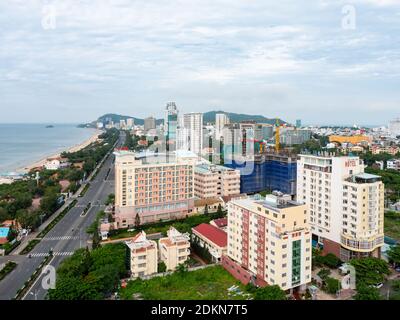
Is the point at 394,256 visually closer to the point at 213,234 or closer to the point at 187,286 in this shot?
the point at 213,234

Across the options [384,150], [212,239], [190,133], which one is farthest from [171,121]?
[212,239]

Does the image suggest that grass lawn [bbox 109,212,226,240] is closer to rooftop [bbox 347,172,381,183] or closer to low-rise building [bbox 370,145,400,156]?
rooftop [bbox 347,172,381,183]

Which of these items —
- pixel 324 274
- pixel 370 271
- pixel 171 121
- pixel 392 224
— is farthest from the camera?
pixel 171 121

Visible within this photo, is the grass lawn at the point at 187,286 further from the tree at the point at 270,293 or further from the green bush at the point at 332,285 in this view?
the green bush at the point at 332,285

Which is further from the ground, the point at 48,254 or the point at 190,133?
the point at 190,133

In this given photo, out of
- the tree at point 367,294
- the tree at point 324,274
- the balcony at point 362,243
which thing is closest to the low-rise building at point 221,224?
the tree at point 324,274

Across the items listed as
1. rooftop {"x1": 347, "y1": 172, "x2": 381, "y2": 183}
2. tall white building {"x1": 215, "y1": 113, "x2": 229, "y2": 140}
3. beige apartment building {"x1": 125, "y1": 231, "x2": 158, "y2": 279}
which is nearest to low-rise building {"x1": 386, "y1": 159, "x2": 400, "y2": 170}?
tall white building {"x1": 215, "y1": 113, "x2": 229, "y2": 140}

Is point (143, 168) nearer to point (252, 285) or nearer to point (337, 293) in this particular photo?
point (252, 285)
